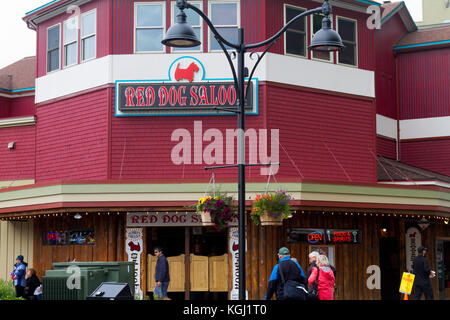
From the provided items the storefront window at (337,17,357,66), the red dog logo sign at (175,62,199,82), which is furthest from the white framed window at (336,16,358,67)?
the red dog logo sign at (175,62,199,82)

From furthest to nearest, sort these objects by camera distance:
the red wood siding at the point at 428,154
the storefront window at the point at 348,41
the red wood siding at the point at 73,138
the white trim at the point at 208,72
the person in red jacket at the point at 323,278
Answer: the red wood siding at the point at 428,154, the storefront window at the point at 348,41, the red wood siding at the point at 73,138, the white trim at the point at 208,72, the person in red jacket at the point at 323,278

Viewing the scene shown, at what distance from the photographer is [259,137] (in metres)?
24.0

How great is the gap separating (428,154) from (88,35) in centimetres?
1402

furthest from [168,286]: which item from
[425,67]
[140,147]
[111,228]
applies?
[425,67]

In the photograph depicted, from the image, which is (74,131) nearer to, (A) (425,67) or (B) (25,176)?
(B) (25,176)

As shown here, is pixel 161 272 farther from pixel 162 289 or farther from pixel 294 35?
pixel 294 35

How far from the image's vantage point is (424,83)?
3120 cm

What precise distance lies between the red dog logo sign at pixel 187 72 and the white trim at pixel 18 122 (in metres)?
5.85

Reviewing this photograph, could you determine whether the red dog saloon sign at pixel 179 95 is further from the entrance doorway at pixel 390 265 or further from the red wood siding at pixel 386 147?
the red wood siding at pixel 386 147

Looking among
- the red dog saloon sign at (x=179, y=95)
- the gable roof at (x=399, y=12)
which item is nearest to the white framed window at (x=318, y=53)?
the red dog saloon sign at (x=179, y=95)

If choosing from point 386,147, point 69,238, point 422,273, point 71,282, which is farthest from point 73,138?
point 386,147

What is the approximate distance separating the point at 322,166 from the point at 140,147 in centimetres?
586

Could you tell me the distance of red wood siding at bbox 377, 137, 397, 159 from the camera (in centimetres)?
2984

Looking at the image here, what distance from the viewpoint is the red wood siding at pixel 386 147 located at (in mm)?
29844
